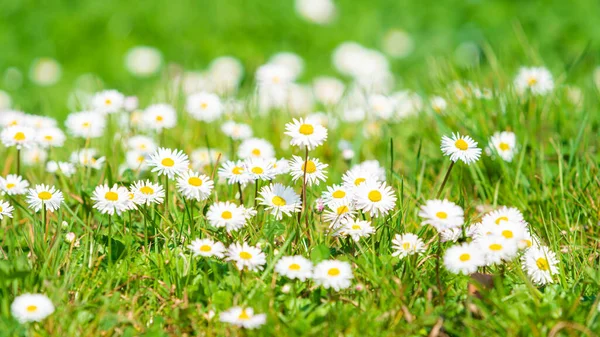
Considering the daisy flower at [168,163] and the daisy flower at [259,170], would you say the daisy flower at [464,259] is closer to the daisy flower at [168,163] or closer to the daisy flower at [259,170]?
the daisy flower at [259,170]

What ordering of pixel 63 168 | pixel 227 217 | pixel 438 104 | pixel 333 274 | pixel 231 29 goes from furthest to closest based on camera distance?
1. pixel 231 29
2. pixel 438 104
3. pixel 63 168
4. pixel 227 217
5. pixel 333 274

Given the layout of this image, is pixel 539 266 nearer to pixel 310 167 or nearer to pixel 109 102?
pixel 310 167

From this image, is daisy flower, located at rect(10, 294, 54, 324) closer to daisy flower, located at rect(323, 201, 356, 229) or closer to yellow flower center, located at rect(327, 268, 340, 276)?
yellow flower center, located at rect(327, 268, 340, 276)

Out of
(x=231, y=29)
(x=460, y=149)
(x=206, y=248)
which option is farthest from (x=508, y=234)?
(x=231, y=29)

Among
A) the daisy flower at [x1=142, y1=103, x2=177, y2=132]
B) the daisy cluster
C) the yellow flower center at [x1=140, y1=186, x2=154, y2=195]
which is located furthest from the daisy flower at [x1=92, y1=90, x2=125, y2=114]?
the yellow flower center at [x1=140, y1=186, x2=154, y2=195]

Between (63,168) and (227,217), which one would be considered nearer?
(227,217)
